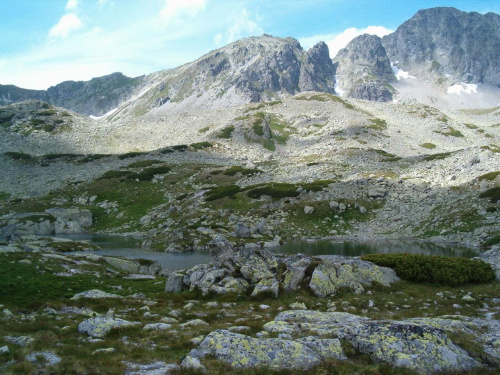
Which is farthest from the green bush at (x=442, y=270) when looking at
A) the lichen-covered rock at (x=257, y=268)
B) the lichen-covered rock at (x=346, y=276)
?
the lichen-covered rock at (x=257, y=268)

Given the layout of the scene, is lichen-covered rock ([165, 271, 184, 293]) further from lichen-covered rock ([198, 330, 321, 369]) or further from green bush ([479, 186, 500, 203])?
green bush ([479, 186, 500, 203])

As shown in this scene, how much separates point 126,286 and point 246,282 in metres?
10.6

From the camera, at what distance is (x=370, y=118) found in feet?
536

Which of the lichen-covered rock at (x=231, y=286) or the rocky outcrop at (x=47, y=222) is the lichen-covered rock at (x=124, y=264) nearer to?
the lichen-covered rock at (x=231, y=286)

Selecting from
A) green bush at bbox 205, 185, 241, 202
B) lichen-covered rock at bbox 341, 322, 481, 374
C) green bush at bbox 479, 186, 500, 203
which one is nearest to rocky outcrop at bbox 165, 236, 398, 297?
lichen-covered rock at bbox 341, 322, 481, 374

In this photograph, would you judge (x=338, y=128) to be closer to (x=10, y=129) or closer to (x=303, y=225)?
(x=303, y=225)

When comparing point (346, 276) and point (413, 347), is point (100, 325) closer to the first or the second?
point (413, 347)

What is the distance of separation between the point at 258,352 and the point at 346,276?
45.9 ft

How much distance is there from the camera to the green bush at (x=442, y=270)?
23875 mm

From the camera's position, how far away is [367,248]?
154 feet

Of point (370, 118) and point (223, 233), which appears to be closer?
point (223, 233)

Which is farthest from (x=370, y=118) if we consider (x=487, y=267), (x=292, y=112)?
(x=487, y=267)

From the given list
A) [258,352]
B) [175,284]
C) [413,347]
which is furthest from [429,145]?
[258,352]

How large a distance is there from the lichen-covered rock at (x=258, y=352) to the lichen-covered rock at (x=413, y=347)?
6.59 feet
